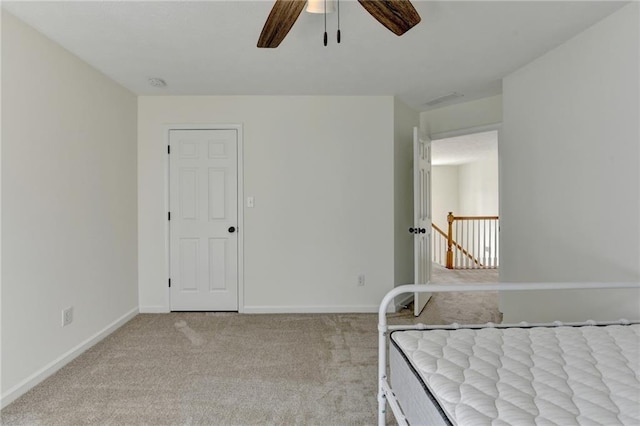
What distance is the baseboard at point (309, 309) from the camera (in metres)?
3.50

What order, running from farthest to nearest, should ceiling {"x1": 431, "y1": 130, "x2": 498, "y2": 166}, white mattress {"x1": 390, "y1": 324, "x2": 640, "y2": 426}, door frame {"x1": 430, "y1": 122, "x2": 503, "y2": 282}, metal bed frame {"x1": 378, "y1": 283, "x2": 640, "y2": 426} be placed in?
ceiling {"x1": 431, "y1": 130, "x2": 498, "y2": 166}, door frame {"x1": 430, "y1": 122, "x2": 503, "y2": 282}, metal bed frame {"x1": 378, "y1": 283, "x2": 640, "y2": 426}, white mattress {"x1": 390, "y1": 324, "x2": 640, "y2": 426}

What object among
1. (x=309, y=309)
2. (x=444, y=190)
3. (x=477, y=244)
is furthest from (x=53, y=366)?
(x=444, y=190)

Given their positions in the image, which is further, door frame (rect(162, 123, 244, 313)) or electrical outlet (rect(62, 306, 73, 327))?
door frame (rect(162, 123, 244, 313))

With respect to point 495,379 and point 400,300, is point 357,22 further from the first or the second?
point 400,300

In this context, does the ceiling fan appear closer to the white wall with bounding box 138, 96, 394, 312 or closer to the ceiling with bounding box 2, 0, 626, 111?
the ceiling with bounding box 2, 0, 626, 111

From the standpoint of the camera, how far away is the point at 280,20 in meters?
1.63

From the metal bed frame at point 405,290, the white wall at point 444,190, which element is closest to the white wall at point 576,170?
the metal bed frame at point 405,290

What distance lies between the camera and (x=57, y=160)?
2.34 m

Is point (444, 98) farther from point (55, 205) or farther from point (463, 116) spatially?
point (55, 205)

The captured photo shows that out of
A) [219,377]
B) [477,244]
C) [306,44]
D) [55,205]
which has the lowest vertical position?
[219,377]

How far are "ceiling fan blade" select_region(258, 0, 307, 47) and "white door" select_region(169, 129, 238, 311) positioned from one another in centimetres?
183

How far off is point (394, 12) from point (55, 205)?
2.52 meters

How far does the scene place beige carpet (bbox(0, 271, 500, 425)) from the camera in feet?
5.85

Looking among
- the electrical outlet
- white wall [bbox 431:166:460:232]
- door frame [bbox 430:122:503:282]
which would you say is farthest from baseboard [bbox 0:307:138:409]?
white wall [bbox 431:166:460:232]
